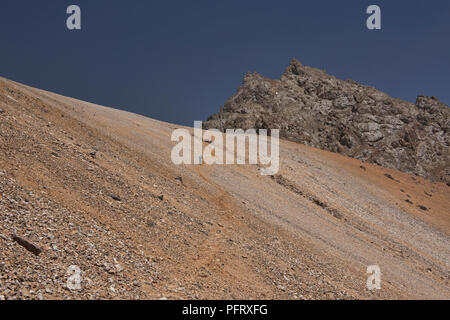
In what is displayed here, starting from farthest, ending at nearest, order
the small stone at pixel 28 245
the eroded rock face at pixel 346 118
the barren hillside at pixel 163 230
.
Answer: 1. the eroded rock face at pixel 346 118
2. the barren hillside at pixel 163 230
3. the small stone at pixel 28 245

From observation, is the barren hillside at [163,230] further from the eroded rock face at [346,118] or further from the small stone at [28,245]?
the eroded rock face at [346,118]

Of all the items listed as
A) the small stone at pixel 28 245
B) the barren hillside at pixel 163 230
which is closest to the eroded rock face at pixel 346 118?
the barren hillside at pixel 163 230

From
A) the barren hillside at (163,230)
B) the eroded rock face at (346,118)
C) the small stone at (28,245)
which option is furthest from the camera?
the eroded rock face at (346,118)

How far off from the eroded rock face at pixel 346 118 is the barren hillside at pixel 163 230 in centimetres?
3237

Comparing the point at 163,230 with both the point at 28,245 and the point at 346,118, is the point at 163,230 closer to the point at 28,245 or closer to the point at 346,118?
the point at 28,245

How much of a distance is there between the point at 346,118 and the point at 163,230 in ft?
184

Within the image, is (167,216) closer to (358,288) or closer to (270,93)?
(358,288)

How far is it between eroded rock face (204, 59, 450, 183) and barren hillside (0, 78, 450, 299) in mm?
32373

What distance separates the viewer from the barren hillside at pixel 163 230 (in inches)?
293

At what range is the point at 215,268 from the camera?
9445mm

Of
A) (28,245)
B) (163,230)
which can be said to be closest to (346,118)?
(163,230)

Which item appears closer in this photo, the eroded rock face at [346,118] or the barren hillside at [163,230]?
the barren hillside at [163,230]
